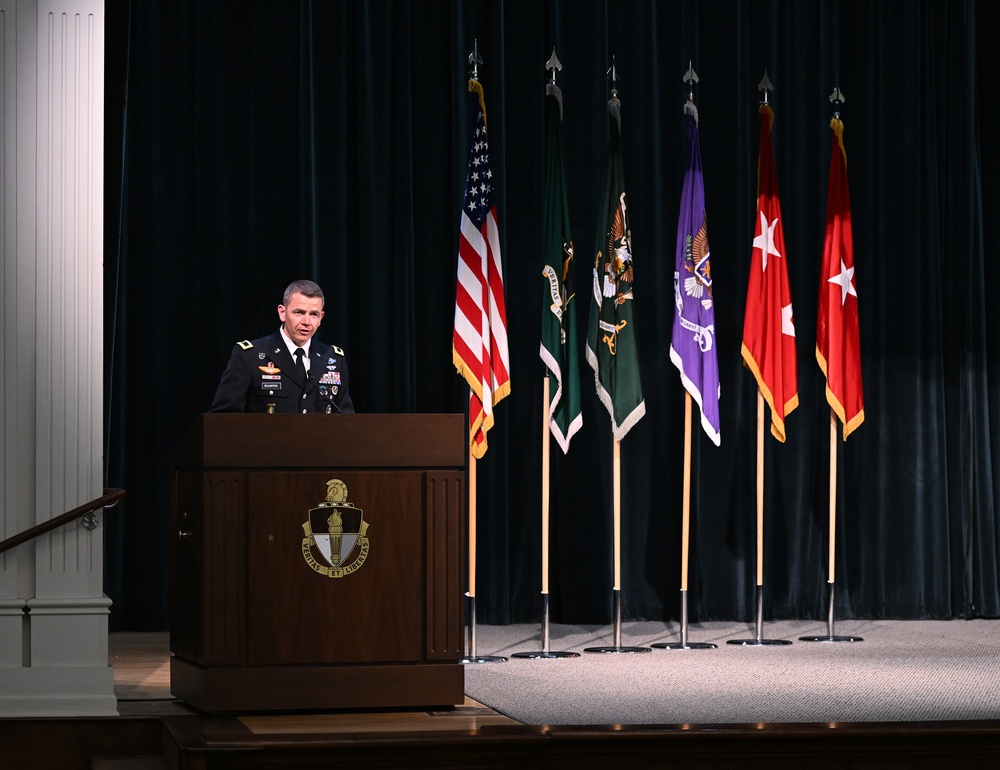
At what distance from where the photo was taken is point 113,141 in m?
6.93

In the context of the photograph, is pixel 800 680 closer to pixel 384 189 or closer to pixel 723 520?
pixel 723 520

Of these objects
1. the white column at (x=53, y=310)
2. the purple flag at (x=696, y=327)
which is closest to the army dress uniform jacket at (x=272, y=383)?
the white column at (x=53, y=310)

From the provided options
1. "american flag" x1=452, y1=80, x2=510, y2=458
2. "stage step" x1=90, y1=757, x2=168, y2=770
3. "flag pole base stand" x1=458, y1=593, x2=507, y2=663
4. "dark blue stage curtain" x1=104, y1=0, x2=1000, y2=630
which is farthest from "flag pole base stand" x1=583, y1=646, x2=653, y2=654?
"stage step" x1=90, y1=757, x2=168, y2=770

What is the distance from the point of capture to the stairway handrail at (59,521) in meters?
4.45

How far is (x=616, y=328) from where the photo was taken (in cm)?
656

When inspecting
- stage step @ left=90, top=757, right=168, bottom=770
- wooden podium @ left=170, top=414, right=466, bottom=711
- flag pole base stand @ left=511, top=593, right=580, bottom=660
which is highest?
wooden podium @ left=170, top=414, right=466, bottom=711

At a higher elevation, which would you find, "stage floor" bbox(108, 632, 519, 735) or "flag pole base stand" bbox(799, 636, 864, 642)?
"stage floor" bbox(108, 632, 519, 735)

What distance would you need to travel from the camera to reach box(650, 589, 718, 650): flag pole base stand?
6527mm

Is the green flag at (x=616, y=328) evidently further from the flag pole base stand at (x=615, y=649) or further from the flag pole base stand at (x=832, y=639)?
the flag pole base stand at (x=832, y=639)

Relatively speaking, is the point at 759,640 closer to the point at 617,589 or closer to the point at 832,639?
the point at 832,639

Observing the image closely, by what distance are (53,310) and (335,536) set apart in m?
1.25

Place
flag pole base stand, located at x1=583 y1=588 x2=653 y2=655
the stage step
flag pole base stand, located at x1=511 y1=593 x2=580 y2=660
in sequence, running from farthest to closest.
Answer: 1. flag pole base stand, located at x1=583 y1=588 x2=653 y2=655
2. flag pole base stand, located at x1=511 y1=593 x2=580 y2=660
3. the stage step

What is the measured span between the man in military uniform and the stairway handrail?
0.85 metres

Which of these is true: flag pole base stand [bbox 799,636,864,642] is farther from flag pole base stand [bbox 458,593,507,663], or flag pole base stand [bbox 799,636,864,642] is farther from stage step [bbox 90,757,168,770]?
stage step [bbox 90,757,168,770]
